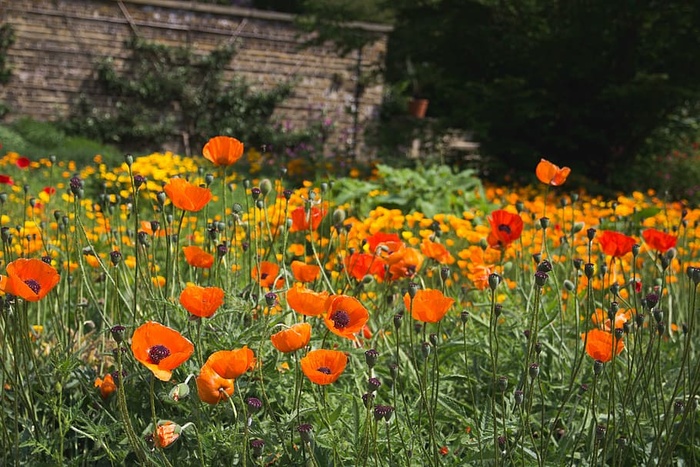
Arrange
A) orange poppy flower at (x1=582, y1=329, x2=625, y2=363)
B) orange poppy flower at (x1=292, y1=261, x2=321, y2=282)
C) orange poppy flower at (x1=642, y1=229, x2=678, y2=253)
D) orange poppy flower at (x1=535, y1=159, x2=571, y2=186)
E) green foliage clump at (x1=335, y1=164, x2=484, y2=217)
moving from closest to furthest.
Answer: orange poppy flower at (x1=582, y1=329, x2=625, y2=363)
orange poppy flower at (x1=292, y1=261, x2=321, y2=282)
orange poppy flower at (x1=642, y1=229, x2=678, y2=253)
orange poppy flower at (x1=535, y1=159, x2=571, y2=186)
green foliage clump at (x1=335, y1=164, x2=484, y2=217)

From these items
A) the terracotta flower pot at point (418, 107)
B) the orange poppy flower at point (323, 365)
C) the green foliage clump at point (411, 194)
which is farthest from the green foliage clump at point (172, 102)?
the orange poppy flower at point (323, 365)

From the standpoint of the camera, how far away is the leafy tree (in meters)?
7.23

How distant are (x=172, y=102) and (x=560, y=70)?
5.89 meters

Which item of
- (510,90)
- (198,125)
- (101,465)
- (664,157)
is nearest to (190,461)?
(101,465)

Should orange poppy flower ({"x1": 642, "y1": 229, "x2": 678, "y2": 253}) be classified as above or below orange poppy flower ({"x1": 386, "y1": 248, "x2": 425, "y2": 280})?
above

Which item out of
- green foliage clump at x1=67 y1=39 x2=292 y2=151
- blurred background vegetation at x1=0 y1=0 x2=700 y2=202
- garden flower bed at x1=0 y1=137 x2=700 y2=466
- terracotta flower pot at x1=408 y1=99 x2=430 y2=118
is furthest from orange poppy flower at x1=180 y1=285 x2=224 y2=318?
green foliage clump at x1=67 y1=39 x2=292 y2=151

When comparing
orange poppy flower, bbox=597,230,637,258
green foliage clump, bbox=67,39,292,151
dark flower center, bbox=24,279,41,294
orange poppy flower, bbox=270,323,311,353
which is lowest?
green foliage clump, bbox=67,39,292,151

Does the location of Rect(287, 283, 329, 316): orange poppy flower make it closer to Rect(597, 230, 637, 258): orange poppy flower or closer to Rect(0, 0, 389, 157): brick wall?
Rect(597, 230, 637, 258): orange poppy flower

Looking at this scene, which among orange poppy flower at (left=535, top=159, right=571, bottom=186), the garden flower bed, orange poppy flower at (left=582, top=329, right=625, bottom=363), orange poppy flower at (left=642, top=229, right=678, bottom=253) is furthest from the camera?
orange poppy flower at (left=535, top=159, right=571, bottom=186)

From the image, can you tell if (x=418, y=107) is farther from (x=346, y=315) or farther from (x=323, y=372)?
(x=323, y=372)

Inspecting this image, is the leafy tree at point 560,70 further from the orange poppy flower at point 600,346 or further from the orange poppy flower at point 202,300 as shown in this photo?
the orange poppy flower at point 202,300

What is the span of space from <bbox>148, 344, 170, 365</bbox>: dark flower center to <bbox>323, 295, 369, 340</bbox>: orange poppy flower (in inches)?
11.1

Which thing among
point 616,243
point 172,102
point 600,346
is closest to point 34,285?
point 600,346

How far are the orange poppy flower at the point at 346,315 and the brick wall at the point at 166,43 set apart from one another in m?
9.05
